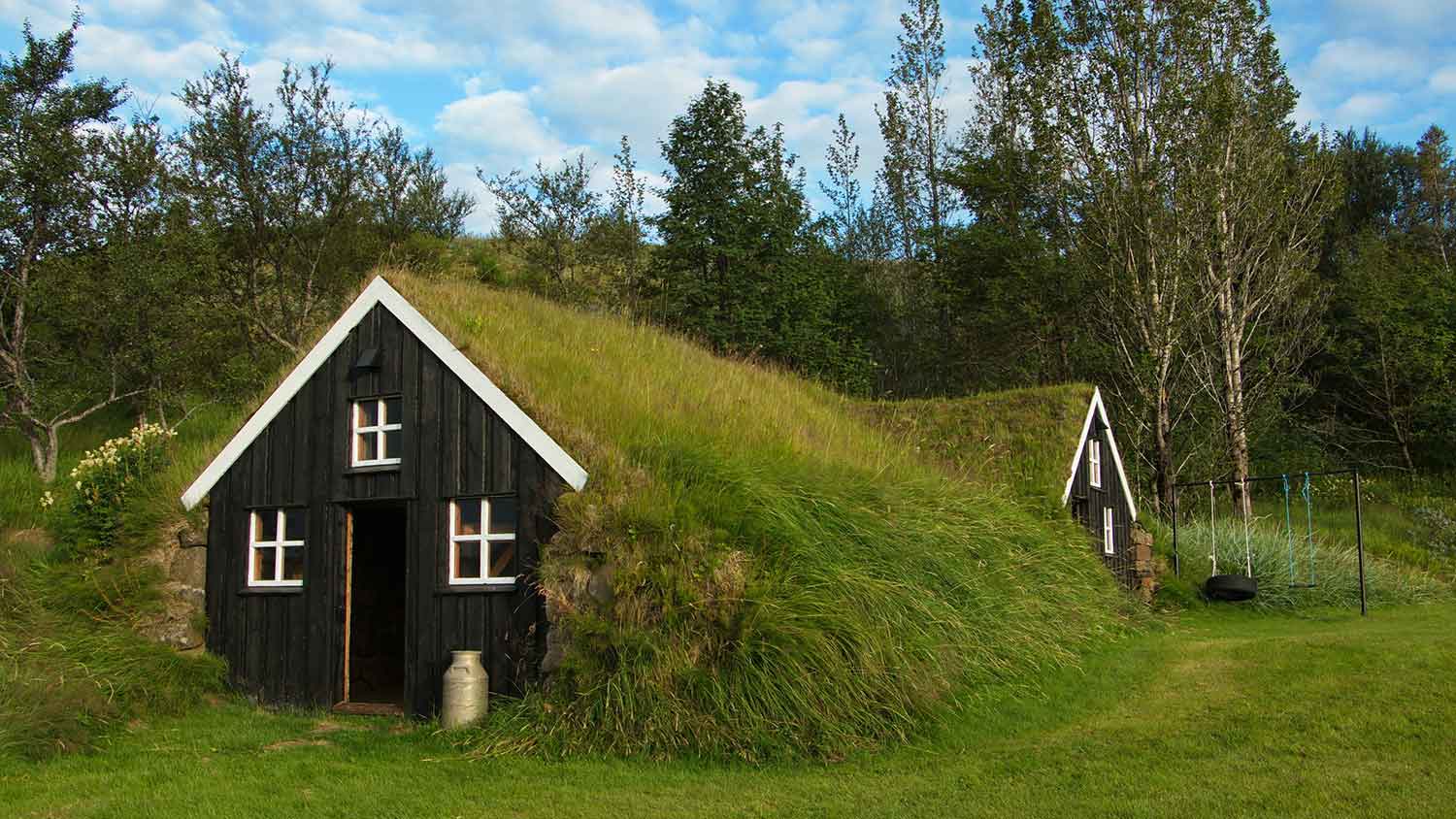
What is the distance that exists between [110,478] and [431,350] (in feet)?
16.7

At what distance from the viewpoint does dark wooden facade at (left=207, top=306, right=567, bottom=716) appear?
10891mm

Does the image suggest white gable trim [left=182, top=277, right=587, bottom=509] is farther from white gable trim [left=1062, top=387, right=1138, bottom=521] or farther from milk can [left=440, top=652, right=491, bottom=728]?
white gable trim [left=1062, top=387, right=1138, bottom=521]

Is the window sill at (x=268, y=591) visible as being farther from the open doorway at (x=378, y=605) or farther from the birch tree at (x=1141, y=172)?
the birch tree at (x=1141, y=172)

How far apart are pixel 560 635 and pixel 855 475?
12.9ft

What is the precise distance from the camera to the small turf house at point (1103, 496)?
17844 mm

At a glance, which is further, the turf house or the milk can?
the turf house

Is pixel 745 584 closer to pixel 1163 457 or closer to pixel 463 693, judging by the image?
pixel 463 693

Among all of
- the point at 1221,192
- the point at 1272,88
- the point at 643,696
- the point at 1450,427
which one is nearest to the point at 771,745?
the point at 643,696

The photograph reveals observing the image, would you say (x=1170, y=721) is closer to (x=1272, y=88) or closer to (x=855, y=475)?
(x=855, y=475)

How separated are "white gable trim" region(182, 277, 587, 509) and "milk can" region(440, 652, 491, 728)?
6.65 feet

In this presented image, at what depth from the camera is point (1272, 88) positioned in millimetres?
24906

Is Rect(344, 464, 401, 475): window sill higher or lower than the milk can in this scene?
higher

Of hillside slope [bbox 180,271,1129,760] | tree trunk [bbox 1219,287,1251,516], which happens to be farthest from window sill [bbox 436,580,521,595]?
tree trunk [bbox 1219,287,1251,516]

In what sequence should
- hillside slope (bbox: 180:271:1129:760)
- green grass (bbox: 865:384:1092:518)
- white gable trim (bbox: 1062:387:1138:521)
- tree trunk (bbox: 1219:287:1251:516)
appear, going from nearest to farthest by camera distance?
hillside slope (bbox: 180:271:1129:760) < green grass (bbox: 865:384:1092:518) < white gable trim (bbox: 1062:387:1138:521) < tree trunk (bbox: 1219:287:1251:516)
